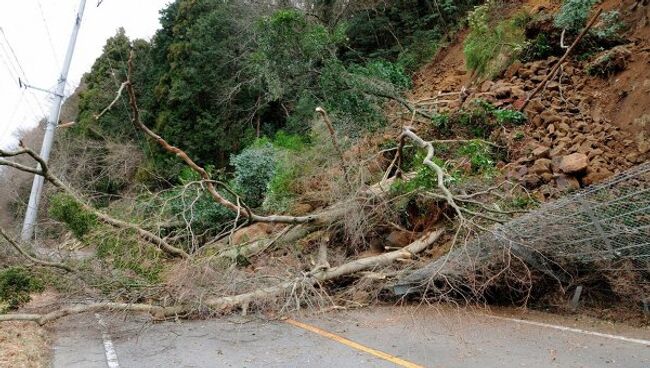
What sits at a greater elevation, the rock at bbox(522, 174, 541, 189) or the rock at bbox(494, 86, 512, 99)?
the rock at bbox(494, 86, 512, 99)

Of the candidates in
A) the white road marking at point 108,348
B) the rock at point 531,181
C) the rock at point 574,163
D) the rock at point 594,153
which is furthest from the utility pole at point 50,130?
the rock at point 594,153

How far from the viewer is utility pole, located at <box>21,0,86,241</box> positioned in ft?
37.8

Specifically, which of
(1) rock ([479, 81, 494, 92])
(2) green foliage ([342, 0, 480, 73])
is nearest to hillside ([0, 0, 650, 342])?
(2) green foliage ([342, 0, 480, 73])

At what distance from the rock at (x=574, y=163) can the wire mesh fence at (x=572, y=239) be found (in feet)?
5.27

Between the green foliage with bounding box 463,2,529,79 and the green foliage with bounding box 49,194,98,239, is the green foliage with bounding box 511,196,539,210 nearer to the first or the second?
the green foliage with bounding box 463,2,529,79

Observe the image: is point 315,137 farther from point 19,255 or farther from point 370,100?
point 19,255

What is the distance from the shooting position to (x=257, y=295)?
7914mm

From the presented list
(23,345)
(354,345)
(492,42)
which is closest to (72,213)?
(23,345)

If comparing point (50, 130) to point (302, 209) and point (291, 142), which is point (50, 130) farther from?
point (302, 209)

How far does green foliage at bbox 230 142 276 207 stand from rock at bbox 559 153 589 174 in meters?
8.22

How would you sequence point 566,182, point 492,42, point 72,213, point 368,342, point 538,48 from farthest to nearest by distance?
1. point 492,42
2. point 538,48
3. point 566,182
4. point 72,213
5. point 368,342

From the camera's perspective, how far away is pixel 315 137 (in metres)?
13.5

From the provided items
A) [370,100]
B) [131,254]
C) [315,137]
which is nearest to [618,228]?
[131,254]

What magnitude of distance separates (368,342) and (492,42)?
370 inches
